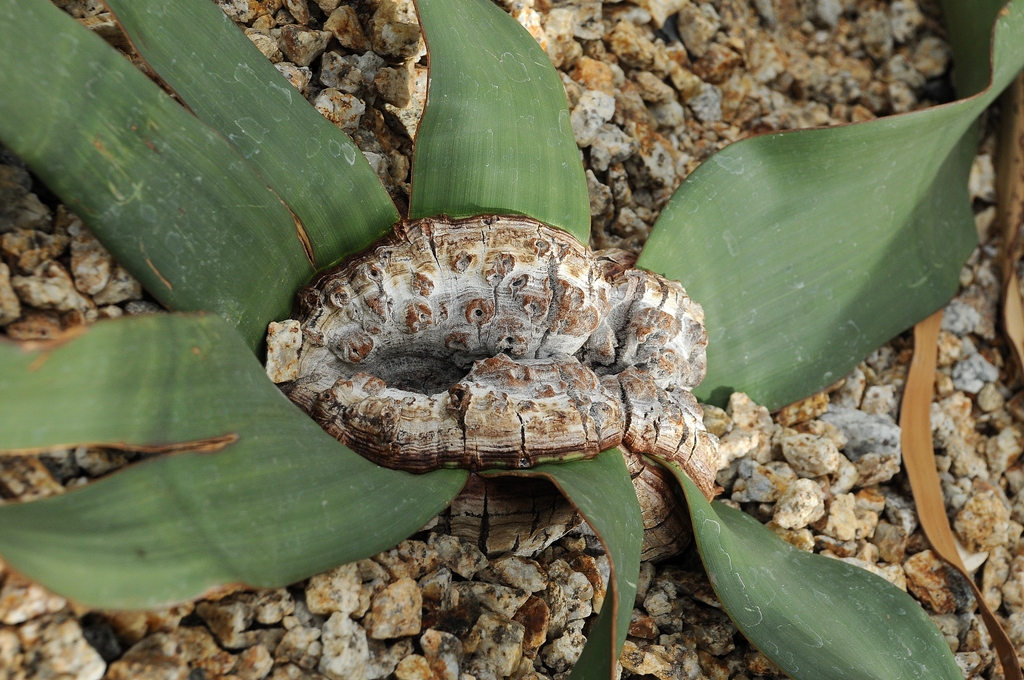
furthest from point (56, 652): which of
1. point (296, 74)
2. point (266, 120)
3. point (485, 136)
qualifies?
point (296, 74)

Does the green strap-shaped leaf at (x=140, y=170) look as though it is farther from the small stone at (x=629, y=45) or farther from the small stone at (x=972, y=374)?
the small stone at (x=972, y=374)

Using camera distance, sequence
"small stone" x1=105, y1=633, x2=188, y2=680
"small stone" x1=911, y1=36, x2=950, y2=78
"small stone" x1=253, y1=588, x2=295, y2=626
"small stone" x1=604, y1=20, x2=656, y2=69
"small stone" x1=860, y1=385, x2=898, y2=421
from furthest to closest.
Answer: "small stone" x1=911, y1=36, x2=950, y2=78 → "small stone" x1=604, y1=20, x2=656, y2=69 → "small stone" x1=860, y1=385, x2=898, y2=421 → "small stone" x1=253, y1=588, x2=295, y2=626 → "small stone" x1=105, y1=633, x2=188, y2=680

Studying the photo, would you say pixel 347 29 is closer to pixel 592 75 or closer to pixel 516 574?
pixel 592 75

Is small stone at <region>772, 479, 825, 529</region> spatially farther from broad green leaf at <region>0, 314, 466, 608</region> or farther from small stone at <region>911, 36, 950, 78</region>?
small stone at <region>911, 36, 950, 78</region>

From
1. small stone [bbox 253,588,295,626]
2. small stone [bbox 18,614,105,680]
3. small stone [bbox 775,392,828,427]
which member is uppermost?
small stone [bbox 18,614,105,680]

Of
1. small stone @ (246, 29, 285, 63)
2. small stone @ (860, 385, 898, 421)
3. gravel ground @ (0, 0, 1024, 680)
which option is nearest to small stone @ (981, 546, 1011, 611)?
gravel ground @ (0, 0, 1024, 680)
